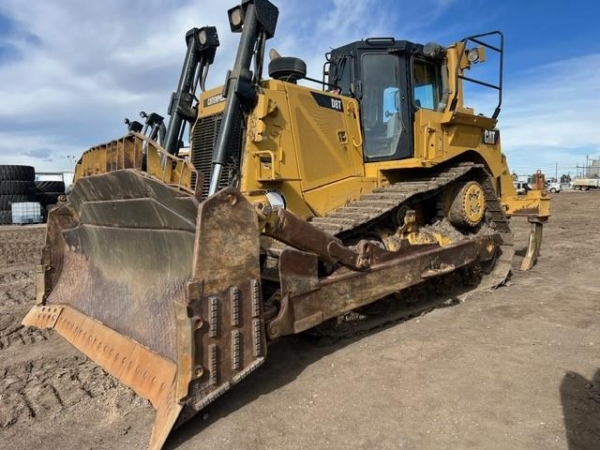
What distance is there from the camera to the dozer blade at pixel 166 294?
296 cm

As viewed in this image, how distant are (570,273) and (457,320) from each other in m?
3.63

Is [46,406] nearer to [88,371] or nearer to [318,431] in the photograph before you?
[88,371]

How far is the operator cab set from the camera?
5770 mm

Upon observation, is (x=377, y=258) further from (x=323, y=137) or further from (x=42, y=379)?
(x=42, y=379)

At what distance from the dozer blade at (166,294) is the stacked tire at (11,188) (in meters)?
16.4

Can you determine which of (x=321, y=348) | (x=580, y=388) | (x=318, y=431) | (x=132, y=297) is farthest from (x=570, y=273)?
(x=132, y=297)

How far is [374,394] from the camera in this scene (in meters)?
3.49

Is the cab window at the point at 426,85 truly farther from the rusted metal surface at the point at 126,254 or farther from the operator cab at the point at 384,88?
the rusted metal surface at the point at 126,254

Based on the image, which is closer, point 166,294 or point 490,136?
point 166,294

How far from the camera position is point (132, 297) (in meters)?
4.04

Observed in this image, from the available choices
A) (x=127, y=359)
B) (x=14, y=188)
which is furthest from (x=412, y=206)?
(x=14, y=188)

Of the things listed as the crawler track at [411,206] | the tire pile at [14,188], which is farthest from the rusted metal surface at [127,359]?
the tire pile at [14,188]

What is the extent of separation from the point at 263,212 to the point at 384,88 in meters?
3.23

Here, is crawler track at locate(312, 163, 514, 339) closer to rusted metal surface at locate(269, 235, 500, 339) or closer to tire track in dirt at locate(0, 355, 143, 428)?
rusted metal surface at locate(269, 235, 500, 339)
